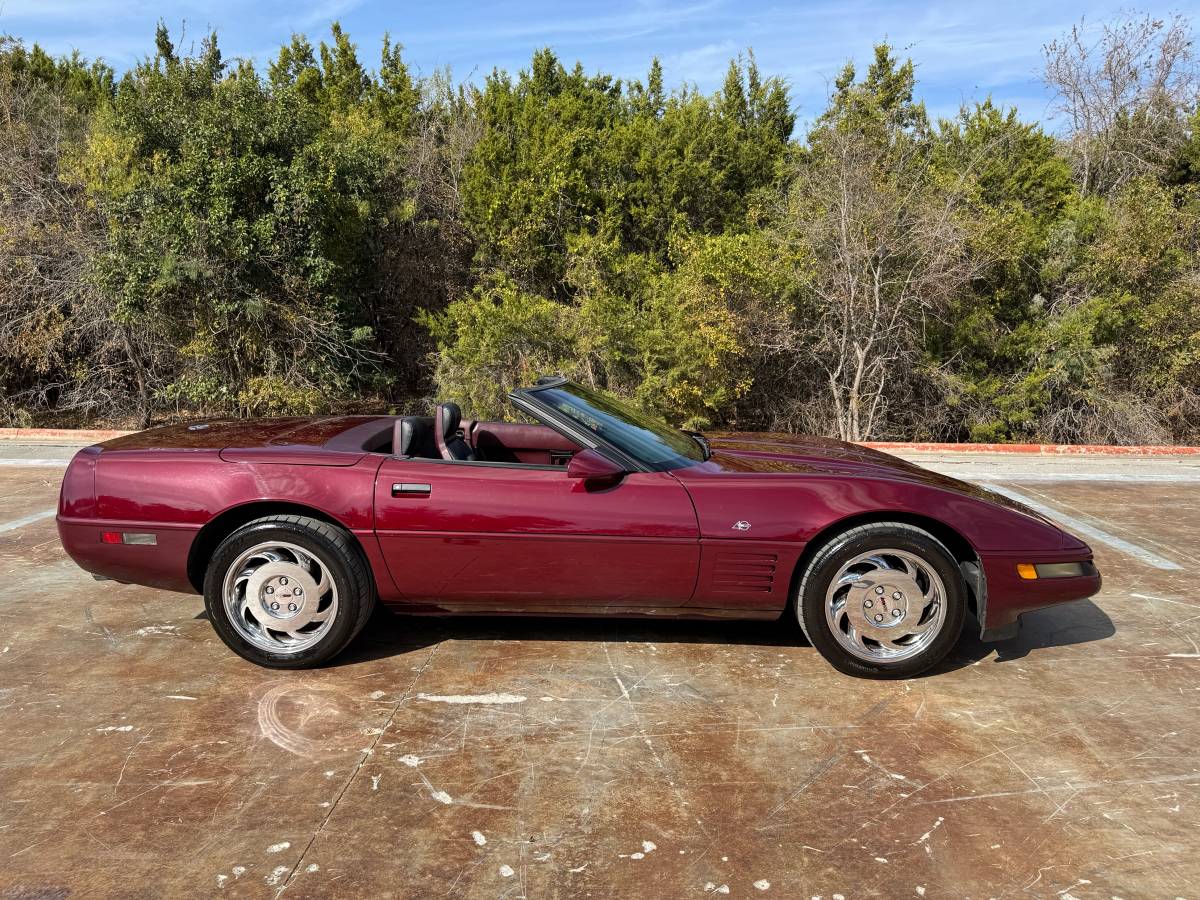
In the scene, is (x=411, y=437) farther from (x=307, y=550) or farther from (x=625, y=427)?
(x=625, y=427)

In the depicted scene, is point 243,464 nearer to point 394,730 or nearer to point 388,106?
point 394,730

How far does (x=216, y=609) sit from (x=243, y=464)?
24.5 inches

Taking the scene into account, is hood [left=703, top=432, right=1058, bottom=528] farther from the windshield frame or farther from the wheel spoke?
the wheel spoke

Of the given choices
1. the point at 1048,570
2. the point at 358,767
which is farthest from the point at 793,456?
the point at 358,767

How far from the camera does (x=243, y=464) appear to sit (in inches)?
154

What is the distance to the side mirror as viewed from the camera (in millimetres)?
3762

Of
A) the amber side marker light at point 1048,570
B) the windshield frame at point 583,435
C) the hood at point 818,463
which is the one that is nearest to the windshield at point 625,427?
the windshield frame at point 583,435

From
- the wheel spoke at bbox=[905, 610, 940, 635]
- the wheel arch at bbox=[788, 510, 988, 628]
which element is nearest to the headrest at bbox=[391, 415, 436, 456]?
the wheel arch at bbox=[788, 510, 988, 628]

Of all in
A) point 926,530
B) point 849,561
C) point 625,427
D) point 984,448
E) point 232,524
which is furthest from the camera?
point 984,448

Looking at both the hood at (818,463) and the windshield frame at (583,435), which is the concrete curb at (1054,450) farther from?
the windshield frame at (583,435)

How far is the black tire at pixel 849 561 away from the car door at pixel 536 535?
1.65 ft

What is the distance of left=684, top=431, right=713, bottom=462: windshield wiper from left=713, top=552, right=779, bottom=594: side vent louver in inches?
23.5

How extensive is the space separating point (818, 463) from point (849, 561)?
582 mm

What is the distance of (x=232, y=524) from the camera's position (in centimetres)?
399
